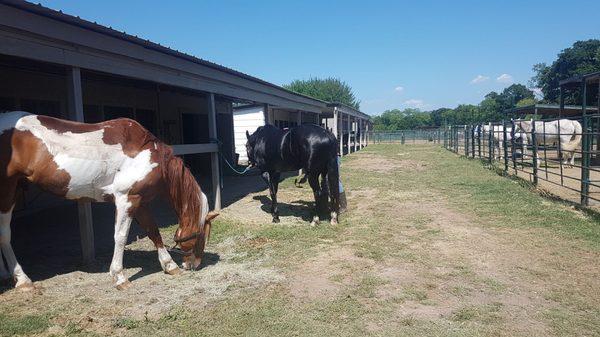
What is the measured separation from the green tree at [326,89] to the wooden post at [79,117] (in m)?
58.2

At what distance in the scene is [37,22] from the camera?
3.72 m

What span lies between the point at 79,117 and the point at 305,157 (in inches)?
130

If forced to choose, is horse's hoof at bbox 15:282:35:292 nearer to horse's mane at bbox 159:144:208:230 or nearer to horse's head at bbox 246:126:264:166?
horse's mane at bbox 159:144:208:230

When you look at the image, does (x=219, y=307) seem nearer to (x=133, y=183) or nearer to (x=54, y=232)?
(x=133, y=183)

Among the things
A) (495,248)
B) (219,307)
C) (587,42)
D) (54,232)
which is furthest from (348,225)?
(587,42)

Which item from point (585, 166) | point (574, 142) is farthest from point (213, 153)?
point (574, 142)

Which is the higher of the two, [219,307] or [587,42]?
[587,42]

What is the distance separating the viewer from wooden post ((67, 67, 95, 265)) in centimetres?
425

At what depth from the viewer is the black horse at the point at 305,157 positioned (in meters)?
6.11

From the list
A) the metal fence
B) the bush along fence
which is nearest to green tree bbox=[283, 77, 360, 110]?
the bush along fence

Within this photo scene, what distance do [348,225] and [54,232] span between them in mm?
4646

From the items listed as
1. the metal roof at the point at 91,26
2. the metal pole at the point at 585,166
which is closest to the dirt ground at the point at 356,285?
the metal pole at the point at 585,166

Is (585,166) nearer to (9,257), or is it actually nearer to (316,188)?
(316,188)

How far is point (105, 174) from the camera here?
12.3 ft
